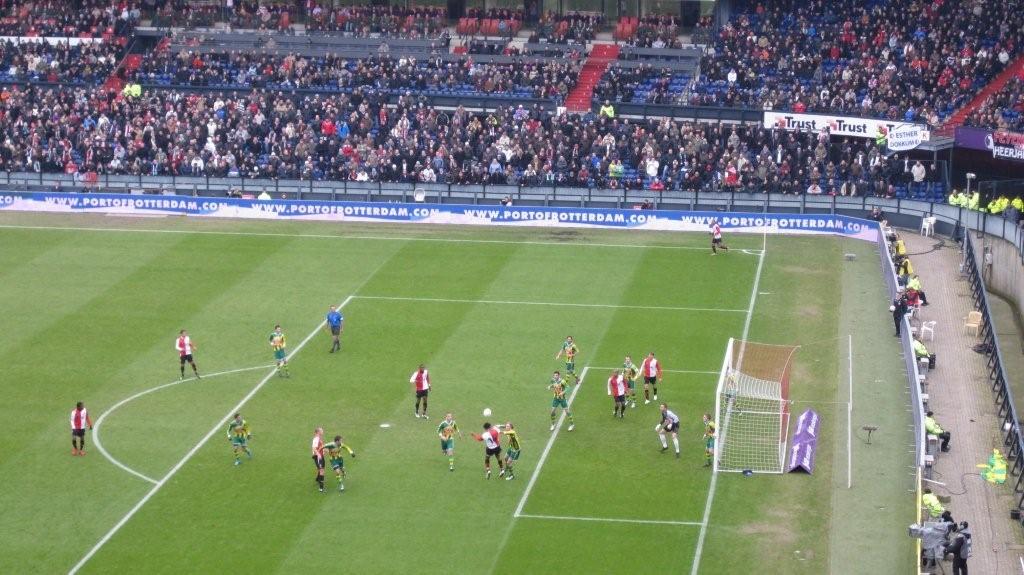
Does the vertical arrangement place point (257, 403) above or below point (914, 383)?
below

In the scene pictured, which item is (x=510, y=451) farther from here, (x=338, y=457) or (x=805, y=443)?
(x=805, y=443)

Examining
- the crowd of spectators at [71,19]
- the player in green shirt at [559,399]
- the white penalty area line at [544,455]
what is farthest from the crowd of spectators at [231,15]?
the player in green shirt at [559,399]

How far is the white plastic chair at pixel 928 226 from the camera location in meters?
60.4

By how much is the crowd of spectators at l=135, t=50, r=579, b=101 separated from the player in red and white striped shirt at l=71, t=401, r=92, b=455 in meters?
37.8

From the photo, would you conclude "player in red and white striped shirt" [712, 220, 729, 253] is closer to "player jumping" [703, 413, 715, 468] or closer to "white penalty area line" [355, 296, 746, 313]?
"white penalty area line" [355, 296, 746, 313]

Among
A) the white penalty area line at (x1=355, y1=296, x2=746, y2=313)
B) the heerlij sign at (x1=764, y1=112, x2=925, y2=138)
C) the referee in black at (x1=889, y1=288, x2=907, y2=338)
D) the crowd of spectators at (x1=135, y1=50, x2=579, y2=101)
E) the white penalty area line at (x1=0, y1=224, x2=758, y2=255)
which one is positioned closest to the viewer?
the referee in black at (x1=889, y1=288, x2=907, y2=338)

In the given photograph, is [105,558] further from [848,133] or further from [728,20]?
[728,20]

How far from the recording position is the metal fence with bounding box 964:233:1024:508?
36.4 m

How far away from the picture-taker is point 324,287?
176ft

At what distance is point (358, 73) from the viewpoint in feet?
247

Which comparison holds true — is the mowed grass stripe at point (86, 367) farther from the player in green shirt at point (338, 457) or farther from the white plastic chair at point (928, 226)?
the white plastic chair at point (928, 226)

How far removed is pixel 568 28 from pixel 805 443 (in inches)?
1684

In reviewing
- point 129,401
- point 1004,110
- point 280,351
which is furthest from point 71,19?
point 1004,110

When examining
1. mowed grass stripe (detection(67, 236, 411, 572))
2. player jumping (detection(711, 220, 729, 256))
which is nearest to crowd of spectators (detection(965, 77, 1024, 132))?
player jumping (detection(711, 220, 729, 256))
